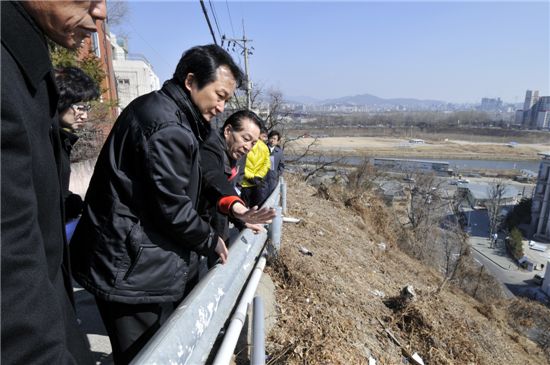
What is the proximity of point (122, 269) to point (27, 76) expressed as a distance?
1045 millimetres

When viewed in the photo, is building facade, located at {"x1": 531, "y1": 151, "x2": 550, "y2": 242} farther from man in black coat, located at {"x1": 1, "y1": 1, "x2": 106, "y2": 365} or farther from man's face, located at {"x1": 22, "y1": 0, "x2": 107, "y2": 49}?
man in black coat, located at {"x1": 1, "y1": 1, "x2": 106, "y2": 365}

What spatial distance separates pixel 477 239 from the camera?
3447 cm

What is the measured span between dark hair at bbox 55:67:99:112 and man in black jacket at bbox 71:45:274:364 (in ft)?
3.97

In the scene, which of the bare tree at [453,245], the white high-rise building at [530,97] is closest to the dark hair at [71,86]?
the bare tree at [453,245]

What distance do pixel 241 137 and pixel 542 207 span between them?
44.2 meters

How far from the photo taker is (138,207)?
1653 millimetres

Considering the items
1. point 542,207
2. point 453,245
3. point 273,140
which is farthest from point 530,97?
point 273,140

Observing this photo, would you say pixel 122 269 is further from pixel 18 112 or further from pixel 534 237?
pixel 534 237

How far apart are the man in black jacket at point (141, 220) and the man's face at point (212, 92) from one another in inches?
3.3

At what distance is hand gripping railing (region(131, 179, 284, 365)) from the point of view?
1.15 metres

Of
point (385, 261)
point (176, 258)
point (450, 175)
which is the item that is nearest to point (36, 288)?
point (176, 258)

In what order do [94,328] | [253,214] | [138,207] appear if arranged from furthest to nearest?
[94,328] → [253,214] → [138,207]

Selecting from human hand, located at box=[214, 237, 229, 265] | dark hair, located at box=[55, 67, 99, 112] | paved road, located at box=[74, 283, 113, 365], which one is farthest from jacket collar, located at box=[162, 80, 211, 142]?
paved road, located at box=[74, 283, 113, 365]

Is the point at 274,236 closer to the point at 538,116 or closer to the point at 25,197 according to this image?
the point at 25,197
